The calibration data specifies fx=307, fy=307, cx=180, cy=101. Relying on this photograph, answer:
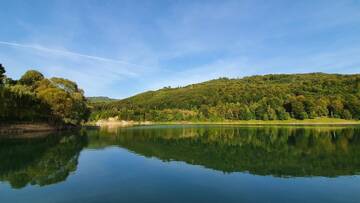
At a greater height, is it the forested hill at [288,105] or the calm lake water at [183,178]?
the forested hill at [288,105]

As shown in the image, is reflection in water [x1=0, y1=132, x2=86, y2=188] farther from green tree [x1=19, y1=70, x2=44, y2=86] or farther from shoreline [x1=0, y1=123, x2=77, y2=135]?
green tree [x1=19, y1=70, x2=44, y2=86]

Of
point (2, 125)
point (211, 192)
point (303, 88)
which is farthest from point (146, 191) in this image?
point (303, 88)

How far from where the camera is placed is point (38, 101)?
7500 cm

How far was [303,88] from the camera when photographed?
605 ft

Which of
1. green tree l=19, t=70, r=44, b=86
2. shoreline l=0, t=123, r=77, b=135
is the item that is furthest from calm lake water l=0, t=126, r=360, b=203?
green tree l=19, t=70, r=44, b=86

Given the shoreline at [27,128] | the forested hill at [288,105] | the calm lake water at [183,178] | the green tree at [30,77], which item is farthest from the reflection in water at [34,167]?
the forested hill at [288,105]

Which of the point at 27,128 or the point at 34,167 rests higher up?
the point at 27,128

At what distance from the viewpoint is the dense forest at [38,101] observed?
220 feet

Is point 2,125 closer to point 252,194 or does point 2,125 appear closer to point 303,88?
point 252,194

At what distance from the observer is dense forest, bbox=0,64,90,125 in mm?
67125

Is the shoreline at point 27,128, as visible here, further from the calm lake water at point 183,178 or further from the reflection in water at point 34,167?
the calm lake water at point 183,178

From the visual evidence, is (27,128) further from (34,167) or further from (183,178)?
(183,178)

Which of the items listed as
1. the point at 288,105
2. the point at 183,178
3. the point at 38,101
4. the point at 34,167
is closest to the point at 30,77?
the point at 38,101

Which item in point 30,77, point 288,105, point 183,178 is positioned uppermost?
point 30,77
